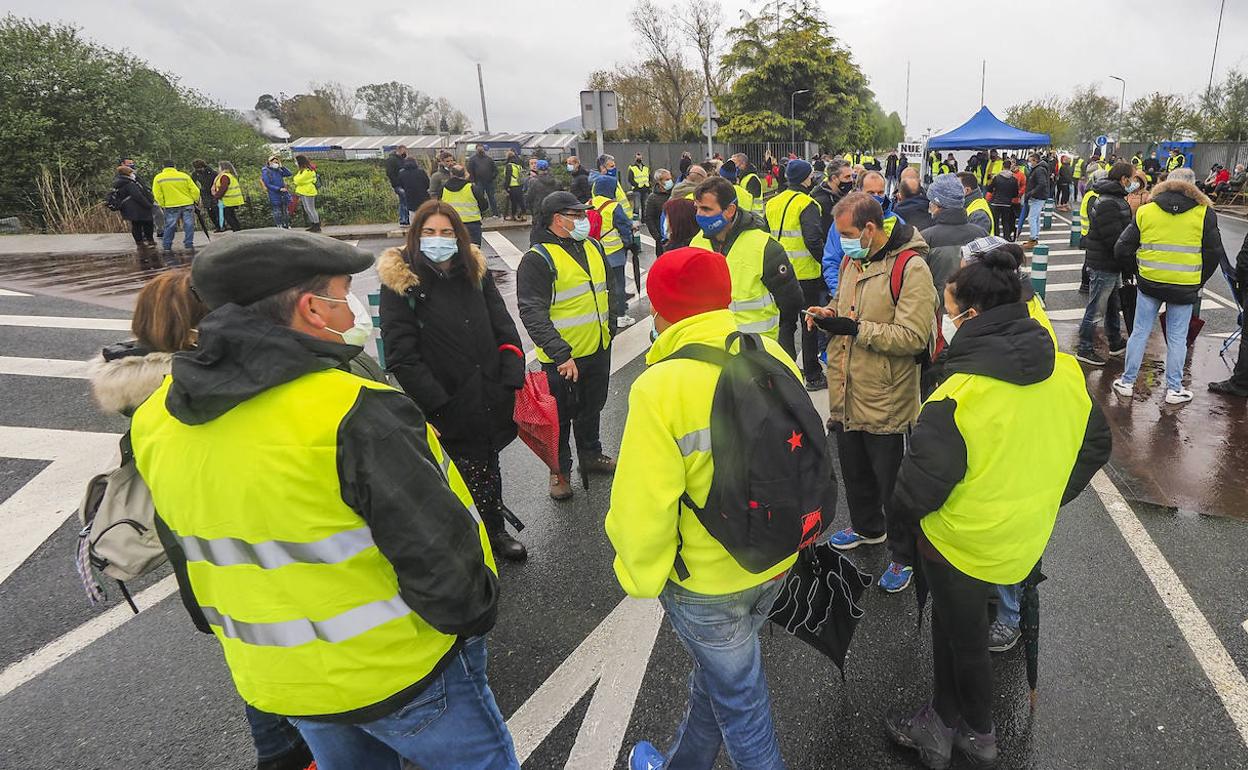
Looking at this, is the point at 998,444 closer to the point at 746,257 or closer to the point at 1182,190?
the point at 746,257

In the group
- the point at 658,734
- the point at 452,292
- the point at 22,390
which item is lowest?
the point at 658,734

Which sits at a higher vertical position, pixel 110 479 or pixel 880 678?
pixel 110 479

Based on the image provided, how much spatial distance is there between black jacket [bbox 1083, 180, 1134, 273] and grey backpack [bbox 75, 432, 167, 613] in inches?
295

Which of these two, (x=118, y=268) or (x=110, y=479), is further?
(x=118, y=268)

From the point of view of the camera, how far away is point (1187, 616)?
3.25 metres

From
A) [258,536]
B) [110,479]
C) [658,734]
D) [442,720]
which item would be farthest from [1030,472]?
[110,479]

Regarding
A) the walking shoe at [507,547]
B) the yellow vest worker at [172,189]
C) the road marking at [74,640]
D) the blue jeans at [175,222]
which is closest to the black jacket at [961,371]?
the walking shoe at [507,547]

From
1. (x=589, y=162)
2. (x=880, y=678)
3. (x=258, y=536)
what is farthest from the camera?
(x=589, y=162)

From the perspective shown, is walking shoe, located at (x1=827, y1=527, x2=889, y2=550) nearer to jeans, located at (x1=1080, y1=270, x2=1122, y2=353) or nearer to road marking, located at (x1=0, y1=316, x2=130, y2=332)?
jeans, located at (x1=1080, y1=270, x2=1122, y2=353)

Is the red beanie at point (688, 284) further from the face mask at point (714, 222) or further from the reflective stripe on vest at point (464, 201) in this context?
the reflective stripe on vest at point (464, 201)

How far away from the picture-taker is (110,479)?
2139 millimetres

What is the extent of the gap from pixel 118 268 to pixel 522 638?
13625mm

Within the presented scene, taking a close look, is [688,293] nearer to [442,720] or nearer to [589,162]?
[442,720]

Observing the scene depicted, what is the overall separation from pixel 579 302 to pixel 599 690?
2438mm
